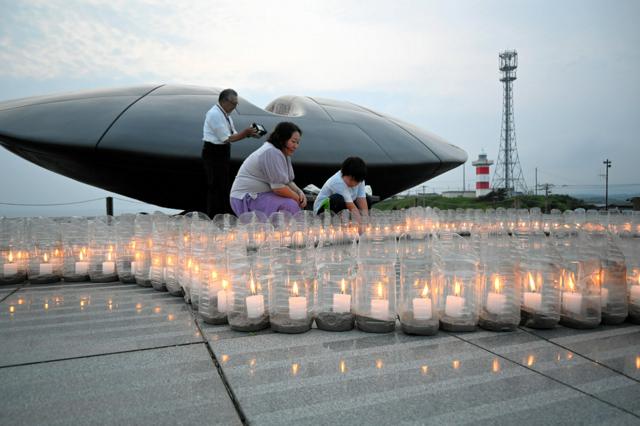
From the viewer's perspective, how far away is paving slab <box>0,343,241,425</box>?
1.26 metres

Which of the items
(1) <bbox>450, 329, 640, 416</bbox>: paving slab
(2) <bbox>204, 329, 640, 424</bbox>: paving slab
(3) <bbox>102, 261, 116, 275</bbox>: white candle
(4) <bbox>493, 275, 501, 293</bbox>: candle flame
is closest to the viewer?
(2) <bbox>204, 329, 640, 424</bbox>: paving slab

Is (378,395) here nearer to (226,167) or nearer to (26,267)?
(26,267)

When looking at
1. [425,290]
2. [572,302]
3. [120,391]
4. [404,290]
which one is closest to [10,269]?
[120,391]

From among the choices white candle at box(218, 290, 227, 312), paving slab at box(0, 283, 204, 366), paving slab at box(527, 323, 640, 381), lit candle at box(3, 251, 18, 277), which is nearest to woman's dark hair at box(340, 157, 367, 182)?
paving slab at box(0, 283, 204, 366)

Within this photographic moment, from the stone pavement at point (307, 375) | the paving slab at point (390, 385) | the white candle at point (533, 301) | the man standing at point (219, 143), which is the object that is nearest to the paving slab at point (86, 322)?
the stone pavement at point (307, 375)

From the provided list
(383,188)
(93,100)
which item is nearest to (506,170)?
(383,188)

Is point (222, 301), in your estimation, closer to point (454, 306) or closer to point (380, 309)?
point (380, 309)

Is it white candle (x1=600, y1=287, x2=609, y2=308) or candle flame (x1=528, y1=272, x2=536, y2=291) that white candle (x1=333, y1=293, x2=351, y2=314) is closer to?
candle flame (x1=528, y1=272, x2=536, y2=291)

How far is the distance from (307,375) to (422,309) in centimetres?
71

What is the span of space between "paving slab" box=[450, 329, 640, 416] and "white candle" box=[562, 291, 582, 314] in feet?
0.56

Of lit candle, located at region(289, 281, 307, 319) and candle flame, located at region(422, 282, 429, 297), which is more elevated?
candle flame, located at region(422, 282, 429, 297)

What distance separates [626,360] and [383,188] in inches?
330

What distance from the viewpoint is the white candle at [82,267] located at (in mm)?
3438

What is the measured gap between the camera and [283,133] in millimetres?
4348
